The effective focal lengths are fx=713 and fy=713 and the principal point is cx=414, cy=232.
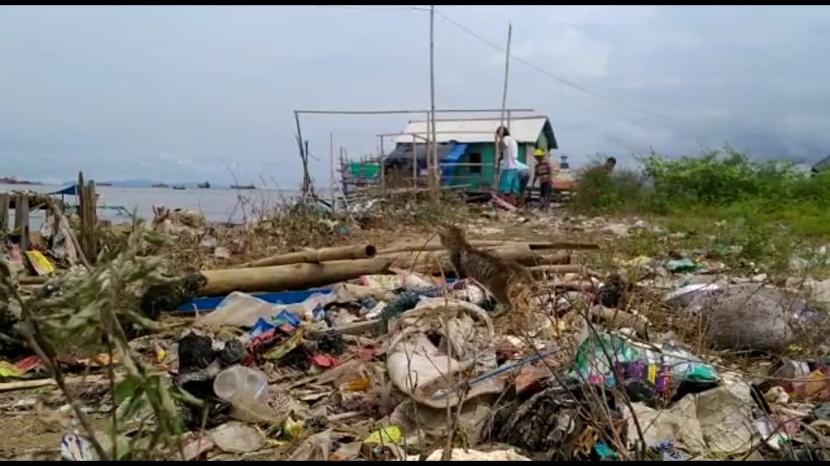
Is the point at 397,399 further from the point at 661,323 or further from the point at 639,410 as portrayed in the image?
the point at 661,323

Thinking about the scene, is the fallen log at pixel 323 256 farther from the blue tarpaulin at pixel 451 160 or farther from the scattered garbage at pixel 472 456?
the blue tarpaulin at pixel 451 160

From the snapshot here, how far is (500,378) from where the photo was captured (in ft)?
10.2

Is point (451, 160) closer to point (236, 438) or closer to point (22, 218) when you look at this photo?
point (22, 218)

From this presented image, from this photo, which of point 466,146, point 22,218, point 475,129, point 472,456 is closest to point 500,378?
point 472,456

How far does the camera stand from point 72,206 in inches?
336

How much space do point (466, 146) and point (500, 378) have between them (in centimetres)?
1781

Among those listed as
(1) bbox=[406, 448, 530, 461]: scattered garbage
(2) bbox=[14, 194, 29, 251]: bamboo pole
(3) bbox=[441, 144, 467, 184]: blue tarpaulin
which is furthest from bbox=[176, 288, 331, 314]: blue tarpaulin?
(3) bbox=[441, 144, 467, 184]: blue tarpaulin

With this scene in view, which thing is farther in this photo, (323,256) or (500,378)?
(323,256)

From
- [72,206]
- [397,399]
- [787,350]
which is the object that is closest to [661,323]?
[787,350]

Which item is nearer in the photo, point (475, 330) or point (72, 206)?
point (475, 330)

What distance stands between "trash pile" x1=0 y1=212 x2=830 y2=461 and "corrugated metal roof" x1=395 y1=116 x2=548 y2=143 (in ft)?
47.6

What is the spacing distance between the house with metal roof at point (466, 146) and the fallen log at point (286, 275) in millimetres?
9788

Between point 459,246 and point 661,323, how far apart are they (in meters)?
1.61

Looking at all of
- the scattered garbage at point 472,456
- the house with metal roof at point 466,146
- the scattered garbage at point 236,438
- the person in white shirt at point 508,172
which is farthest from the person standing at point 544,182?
the scattered garbage at point 472,456
